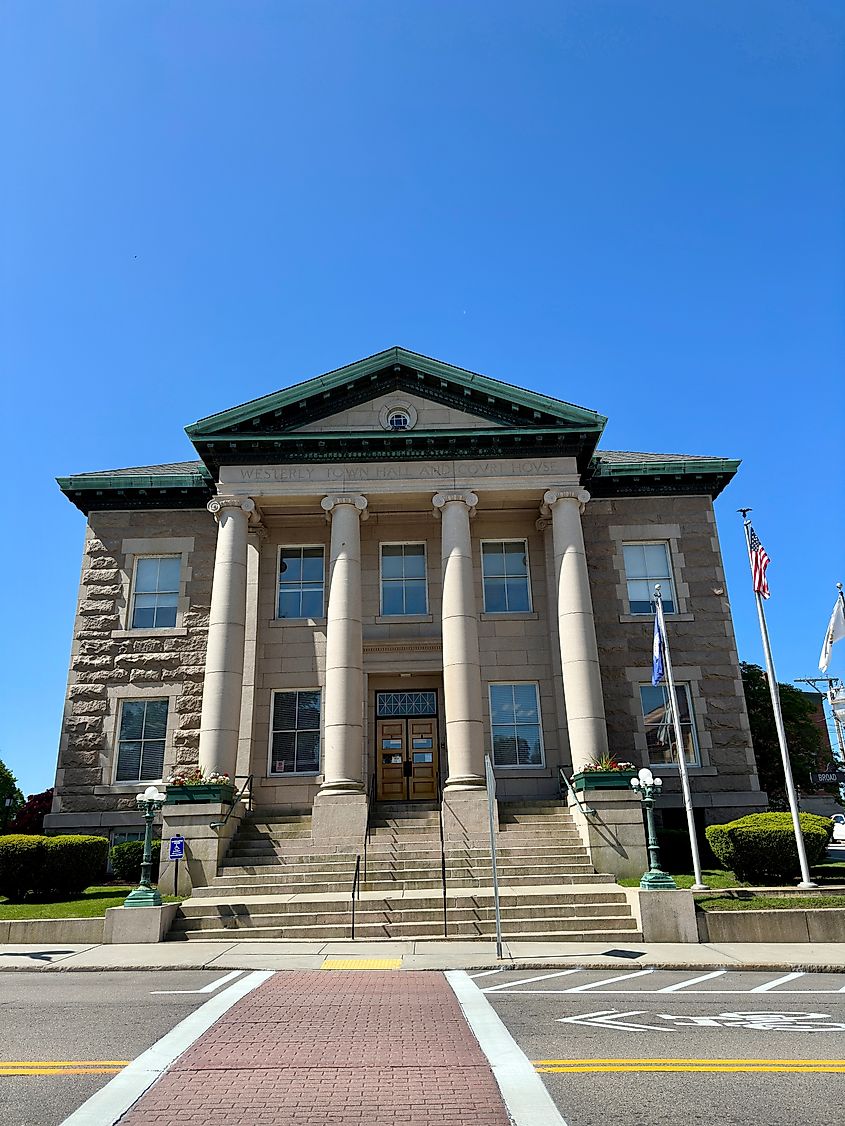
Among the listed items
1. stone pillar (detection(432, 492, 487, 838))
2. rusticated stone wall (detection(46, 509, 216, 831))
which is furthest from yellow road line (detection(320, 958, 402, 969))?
rusticated stone wall (detection(46, 509, 216, 831))

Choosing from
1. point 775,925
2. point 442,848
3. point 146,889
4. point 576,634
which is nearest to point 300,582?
point 576,634

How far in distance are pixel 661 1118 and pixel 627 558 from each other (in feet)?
68.2

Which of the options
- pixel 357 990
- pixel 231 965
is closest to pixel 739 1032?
pixel 357 990

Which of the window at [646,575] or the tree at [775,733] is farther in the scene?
the tree at [775,733]

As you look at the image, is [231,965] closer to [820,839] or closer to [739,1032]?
[739,1032]

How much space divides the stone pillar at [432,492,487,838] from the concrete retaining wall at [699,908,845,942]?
6.09 metres

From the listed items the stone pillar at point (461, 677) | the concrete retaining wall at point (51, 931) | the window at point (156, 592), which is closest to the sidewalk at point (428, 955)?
the concrete retaining wall at point (51, 931)

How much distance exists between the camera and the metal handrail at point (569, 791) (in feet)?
61.7

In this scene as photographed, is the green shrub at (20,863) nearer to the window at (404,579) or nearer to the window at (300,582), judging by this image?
the window at (300,582)

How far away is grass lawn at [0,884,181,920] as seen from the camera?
16297 mm

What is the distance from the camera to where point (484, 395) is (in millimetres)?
23469

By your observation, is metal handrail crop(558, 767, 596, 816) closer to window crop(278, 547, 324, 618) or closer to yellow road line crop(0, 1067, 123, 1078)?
window crop(278, 547, 324, 618)

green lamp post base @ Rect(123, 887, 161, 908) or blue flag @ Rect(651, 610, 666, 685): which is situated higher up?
blue flag @ Rect(651, 610, 666, 685)

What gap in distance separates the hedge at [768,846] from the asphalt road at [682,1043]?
19.0 feet
